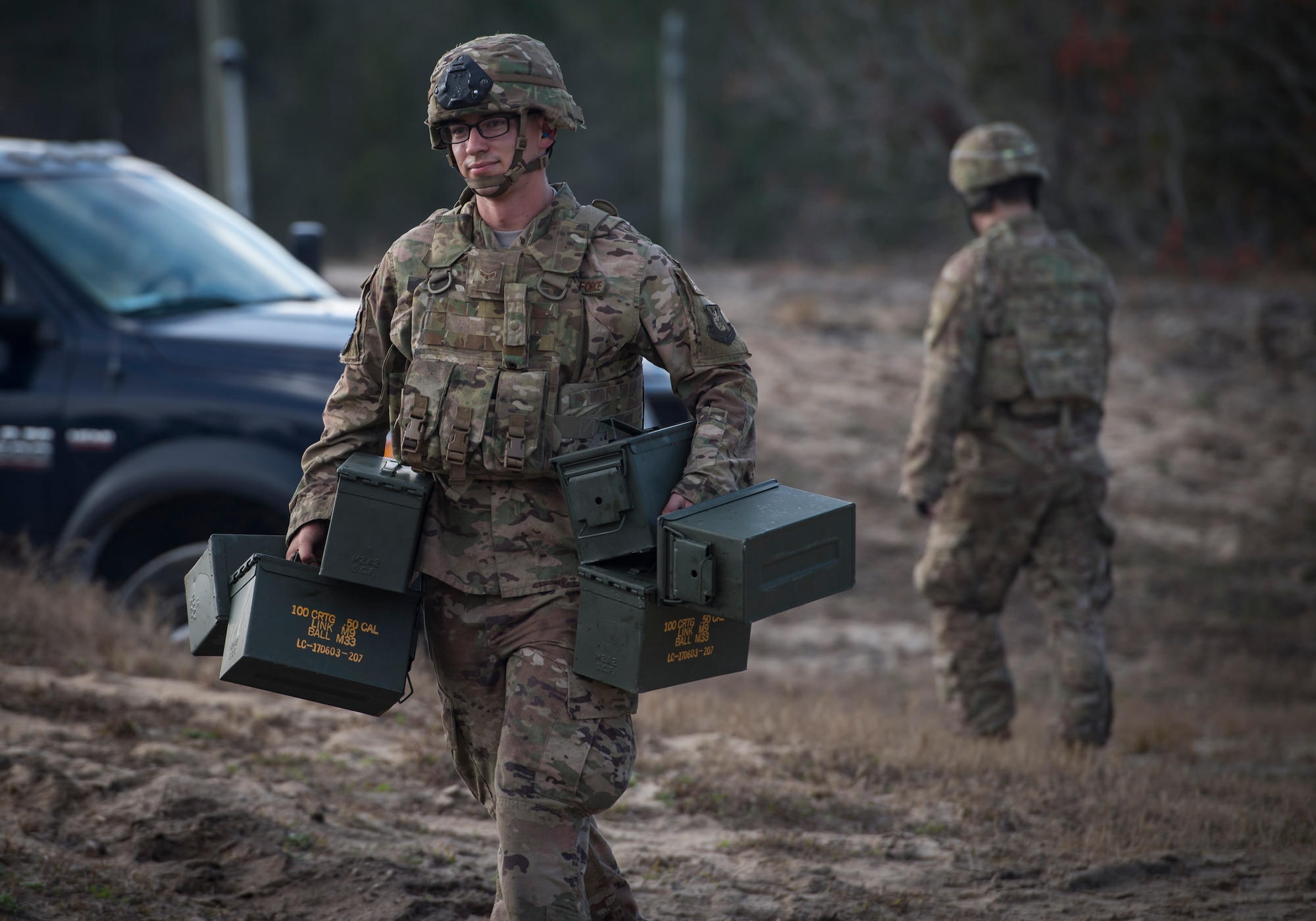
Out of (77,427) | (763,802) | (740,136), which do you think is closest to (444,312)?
(763,802)

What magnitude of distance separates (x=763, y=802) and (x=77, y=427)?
311 centimetres

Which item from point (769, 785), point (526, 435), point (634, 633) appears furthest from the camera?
point (769, 785)

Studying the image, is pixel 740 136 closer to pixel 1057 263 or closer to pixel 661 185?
pixel 661 185

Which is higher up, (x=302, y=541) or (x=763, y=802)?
(x=302, y=541)

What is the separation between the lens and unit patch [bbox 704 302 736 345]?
3189mm

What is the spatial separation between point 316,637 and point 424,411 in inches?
22.3

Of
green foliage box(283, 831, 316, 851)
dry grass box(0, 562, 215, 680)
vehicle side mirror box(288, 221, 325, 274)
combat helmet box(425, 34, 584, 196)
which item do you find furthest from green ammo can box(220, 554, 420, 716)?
vehicle side mirror box(288, 221, 325, 274)

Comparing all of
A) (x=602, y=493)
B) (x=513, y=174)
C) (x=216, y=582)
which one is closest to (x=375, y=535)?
(x=216, y=582)

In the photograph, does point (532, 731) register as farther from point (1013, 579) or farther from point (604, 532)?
point (1013, 579)

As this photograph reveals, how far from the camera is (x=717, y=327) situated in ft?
10.5

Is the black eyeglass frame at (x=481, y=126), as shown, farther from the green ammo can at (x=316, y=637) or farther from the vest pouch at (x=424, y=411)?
the green ammo can at (x=316, y=637)

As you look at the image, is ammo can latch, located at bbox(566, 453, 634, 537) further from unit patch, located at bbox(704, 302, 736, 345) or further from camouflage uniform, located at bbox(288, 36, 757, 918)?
unit patch, located at bbox(704, 302, 736, 345)

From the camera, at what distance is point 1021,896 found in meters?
3.86

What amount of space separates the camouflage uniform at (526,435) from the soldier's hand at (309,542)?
1.2 inches
